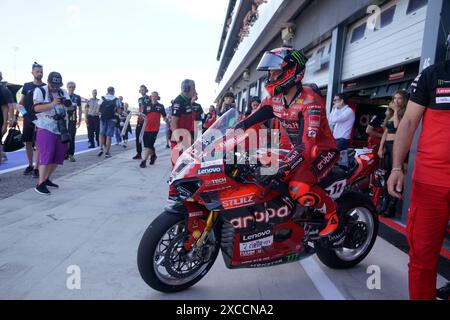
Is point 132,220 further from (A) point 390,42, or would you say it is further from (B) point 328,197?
(A) point 390,42

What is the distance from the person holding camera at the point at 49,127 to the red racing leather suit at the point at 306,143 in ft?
12.4

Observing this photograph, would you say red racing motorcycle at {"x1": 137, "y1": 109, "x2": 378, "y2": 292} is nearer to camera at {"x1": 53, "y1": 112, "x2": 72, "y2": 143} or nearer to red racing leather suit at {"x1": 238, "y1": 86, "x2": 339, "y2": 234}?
red racing leather suit at {"x1": 238, "y1": 86, "x2": 339, "y2": 234}

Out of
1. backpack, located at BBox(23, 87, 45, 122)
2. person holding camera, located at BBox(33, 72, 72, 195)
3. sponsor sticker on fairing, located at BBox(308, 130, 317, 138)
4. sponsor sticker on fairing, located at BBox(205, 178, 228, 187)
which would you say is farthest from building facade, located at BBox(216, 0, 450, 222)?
backpack, located at BBox(23, 87, 45, 122)

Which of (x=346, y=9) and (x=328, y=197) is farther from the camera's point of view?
(x=346, y=9)

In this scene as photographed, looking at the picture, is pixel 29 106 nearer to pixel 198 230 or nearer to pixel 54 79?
pixel 54 79

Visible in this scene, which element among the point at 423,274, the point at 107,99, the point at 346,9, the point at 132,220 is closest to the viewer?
the point at 423,274

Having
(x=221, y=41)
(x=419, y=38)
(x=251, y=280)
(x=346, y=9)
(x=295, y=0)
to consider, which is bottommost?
(x=251, y=280)

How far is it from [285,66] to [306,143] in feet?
2.46

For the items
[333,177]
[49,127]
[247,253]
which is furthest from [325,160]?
[49,127]
